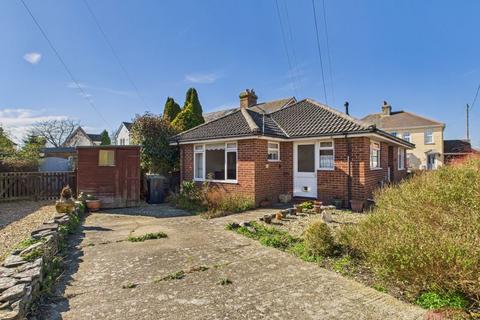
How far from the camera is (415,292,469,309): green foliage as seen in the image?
316 cm

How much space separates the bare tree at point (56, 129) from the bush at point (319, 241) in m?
50.0

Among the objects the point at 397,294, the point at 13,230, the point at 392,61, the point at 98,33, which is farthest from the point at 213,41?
the point at 397,294

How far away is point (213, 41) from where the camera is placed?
13.0 meters

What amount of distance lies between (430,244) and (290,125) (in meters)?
10.1

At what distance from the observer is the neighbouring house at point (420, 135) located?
35.6 m

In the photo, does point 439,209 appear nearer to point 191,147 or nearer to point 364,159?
point 364,159

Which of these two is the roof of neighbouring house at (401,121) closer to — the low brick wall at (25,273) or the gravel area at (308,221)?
the gravel area at (308,221)

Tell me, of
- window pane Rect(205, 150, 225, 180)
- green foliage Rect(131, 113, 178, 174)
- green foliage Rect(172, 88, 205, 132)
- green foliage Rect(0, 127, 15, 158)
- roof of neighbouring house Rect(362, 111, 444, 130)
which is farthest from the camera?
roof of neighbouring house Rect(362, 111, 444, 130)

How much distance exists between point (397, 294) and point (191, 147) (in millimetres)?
11141

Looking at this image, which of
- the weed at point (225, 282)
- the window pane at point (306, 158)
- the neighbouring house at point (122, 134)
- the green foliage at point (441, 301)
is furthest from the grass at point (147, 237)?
the neighbouring house at point (122, 134)

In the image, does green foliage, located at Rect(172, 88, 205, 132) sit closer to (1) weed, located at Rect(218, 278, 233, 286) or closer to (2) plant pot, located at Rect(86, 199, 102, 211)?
(2) plant pot, located at Rect(86, 199, 102, 211)

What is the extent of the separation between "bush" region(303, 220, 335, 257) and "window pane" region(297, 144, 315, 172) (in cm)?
675

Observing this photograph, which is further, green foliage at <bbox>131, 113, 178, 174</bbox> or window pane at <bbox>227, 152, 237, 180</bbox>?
green foliage at <bbox>131, 113, 178, 174</bbox>

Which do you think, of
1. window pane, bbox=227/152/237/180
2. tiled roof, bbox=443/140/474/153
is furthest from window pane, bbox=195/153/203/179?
tiled roof, bbox=443/140/474/153
